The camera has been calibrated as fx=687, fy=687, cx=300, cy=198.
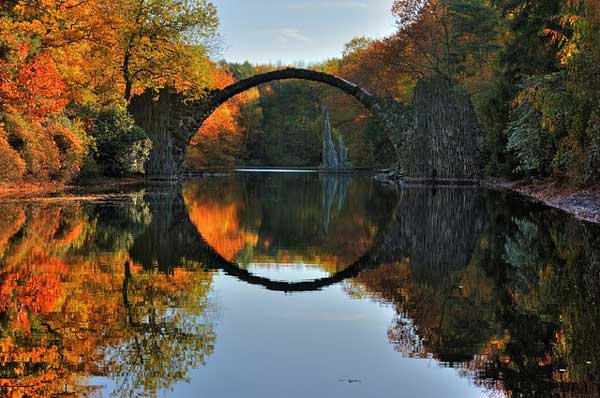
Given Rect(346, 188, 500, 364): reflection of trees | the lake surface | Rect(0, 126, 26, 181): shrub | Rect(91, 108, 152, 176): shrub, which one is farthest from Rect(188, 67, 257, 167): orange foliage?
the lake surface

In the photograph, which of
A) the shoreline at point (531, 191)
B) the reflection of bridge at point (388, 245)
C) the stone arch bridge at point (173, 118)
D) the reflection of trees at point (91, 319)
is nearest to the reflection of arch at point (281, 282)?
the reflection of bridge at point (388, 245)

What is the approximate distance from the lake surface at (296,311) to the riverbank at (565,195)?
2152 millimetres

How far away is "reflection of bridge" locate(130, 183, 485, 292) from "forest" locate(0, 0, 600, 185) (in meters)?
4.22

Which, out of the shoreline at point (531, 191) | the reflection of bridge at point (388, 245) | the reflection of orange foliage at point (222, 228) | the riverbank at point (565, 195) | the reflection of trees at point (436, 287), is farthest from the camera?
the shoreline at point (531, 191)

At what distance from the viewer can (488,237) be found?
11992mm

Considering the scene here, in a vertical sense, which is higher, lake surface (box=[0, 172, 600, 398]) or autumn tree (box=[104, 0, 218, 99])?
autumn tree (box=[104, 0, 218, 99])

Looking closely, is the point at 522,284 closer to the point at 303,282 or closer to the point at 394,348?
the point at 303,282

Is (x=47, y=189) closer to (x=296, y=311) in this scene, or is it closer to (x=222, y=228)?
(x=222, y=228)

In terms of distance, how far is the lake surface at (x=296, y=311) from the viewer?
169 inches

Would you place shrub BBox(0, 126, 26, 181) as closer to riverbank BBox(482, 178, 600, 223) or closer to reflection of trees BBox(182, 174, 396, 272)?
reflection of trees BBox(182, 174, 396, 272)

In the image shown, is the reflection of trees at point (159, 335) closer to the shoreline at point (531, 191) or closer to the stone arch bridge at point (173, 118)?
the shoreline at point (531, 191)

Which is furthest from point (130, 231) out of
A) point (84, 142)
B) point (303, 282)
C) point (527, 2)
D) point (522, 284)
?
point (527, 2)

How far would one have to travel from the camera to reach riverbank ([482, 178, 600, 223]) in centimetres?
1492

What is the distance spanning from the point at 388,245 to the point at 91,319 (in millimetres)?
6441
